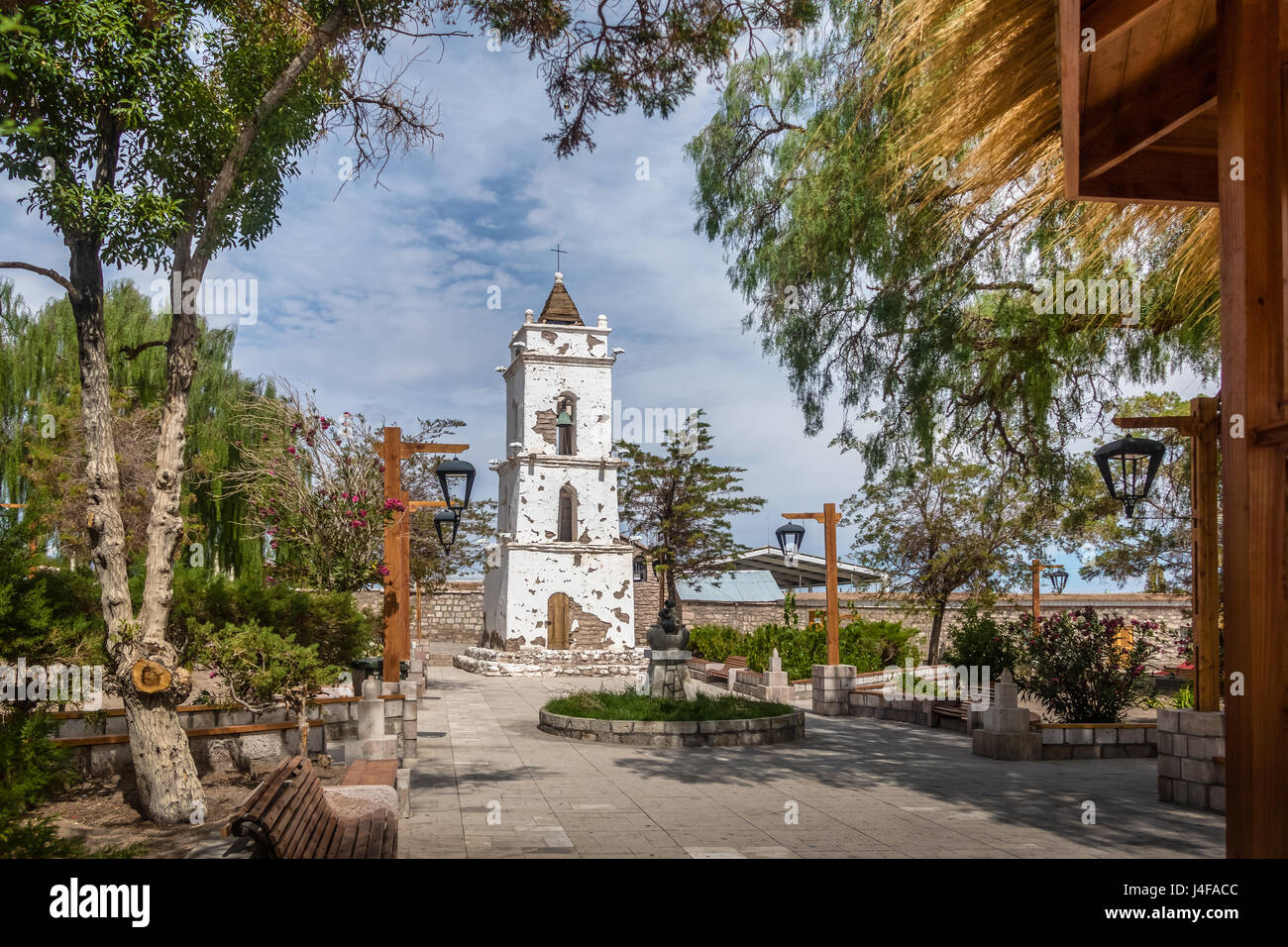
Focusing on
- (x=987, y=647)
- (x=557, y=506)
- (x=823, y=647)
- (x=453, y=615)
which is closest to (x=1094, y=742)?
(x=987, y=647)

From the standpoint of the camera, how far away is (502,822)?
23.2 feet

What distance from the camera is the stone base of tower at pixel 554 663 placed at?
24.8 metres

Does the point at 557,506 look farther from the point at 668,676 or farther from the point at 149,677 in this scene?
the point at 149,677

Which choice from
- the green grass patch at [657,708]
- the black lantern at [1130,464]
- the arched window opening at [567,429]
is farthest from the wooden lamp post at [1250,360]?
the arched window opening at [567,429]

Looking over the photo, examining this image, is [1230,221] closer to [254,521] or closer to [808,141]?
[808,141]

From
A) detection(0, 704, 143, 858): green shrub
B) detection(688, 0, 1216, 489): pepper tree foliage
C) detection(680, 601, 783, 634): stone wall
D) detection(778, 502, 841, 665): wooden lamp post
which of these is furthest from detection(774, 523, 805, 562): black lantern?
detection(680, 601, 783, 634): stone wall

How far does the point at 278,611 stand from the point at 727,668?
10957 millimetres

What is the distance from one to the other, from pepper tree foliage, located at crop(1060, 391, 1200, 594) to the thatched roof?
49.4 ft

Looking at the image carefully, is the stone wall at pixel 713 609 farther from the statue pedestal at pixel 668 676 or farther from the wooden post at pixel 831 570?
the statue pedestal at pixel 668 676

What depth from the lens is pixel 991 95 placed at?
326cm

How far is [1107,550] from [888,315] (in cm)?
1680

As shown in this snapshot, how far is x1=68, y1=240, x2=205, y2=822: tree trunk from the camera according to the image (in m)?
6.69
